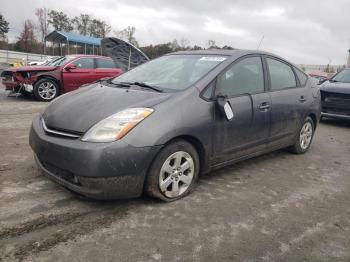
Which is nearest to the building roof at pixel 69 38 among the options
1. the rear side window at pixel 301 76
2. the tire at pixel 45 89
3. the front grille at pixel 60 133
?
the tire at pixel 45 89

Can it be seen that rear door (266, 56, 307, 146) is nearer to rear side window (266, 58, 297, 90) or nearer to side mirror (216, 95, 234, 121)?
rear side window (266, 58, 297, 90)

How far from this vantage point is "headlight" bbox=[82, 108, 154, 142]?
324cm

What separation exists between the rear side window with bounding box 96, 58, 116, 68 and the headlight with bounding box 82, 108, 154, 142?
8.79 meters

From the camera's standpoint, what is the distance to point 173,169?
3.62m

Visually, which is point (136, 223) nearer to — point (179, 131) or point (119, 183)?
point (119, 183)

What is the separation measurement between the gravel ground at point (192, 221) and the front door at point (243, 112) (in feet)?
1.35

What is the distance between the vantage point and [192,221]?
10.8 feet

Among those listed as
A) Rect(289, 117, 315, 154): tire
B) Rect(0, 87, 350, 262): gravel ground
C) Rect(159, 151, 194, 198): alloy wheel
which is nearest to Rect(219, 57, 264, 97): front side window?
Rect(159, 151, 194, 198): alloy wheel

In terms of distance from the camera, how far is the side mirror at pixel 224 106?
3943 mm

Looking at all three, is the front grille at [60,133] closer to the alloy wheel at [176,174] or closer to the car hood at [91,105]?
the car hood at [91,105]

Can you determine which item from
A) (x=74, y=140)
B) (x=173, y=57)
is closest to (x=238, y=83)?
(x=173, y=57)

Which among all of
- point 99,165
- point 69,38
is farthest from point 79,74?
point 69,38

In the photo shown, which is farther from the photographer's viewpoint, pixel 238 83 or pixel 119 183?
pixel 238 83

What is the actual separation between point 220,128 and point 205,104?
322mm
